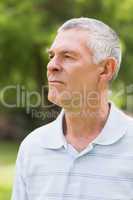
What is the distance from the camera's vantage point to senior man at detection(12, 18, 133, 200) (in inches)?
80.0

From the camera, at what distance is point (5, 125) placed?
2197cm

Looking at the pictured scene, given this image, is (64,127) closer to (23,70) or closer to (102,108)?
(102,108)

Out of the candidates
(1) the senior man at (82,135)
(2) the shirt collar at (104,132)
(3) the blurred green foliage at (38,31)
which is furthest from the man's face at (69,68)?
(3) the blurred green foliage at (38,31)

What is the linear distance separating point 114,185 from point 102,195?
6 centimetres

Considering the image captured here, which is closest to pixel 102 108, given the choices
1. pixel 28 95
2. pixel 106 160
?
pixel 106 160

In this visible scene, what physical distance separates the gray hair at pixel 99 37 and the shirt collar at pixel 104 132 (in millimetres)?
208

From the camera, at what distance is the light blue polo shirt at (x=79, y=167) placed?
2.02 meters

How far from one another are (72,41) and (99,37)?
0.10 meters

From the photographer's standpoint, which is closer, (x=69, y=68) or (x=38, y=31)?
(x=69, y=68)

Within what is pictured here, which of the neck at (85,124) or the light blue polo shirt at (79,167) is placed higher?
the neck at (85,124)

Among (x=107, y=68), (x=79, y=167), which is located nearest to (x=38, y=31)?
(x=107, y=68)

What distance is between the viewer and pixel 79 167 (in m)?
2.05

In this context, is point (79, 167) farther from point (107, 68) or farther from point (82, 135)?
point (107, 68)

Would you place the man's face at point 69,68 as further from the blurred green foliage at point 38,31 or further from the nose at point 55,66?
the blurred green foliage at point 38,31
